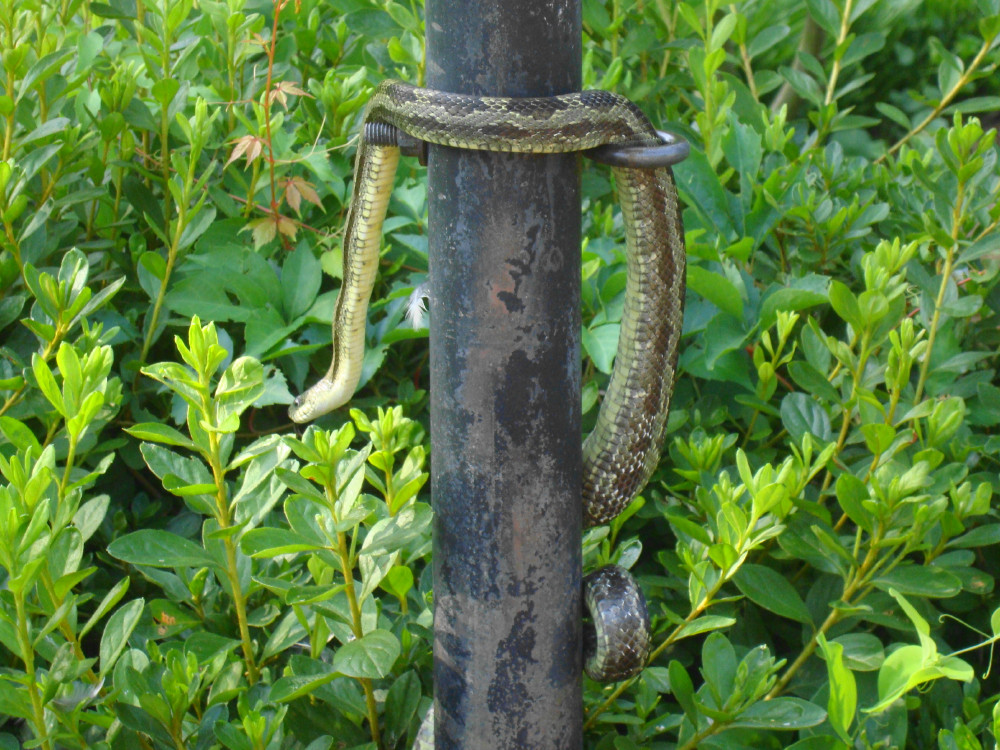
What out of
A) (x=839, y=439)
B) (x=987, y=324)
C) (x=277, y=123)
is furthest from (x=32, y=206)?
(x=987, y=324)

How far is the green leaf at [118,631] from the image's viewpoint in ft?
4.24

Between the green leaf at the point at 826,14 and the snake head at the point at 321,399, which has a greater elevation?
the green leaf at the point at 826,14

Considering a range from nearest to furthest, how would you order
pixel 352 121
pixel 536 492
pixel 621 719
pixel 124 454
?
pixel 536 492
pixel 621 719
pixel 124 454
pixel 352 121

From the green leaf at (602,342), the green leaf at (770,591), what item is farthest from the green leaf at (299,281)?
the green leaf at (770,591)

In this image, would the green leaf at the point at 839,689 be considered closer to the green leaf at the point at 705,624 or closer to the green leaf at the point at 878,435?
the green leaf at the point at 705,624

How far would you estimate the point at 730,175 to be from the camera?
2219mm

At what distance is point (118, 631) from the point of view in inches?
51.6

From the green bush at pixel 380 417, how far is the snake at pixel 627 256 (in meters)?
A: 0.12

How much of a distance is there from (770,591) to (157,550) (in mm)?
862

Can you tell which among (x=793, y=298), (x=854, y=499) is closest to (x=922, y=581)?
(x=854, y=499)

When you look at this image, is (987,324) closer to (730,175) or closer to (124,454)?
(730,175)

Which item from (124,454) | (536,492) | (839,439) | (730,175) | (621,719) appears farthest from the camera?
(730,175)

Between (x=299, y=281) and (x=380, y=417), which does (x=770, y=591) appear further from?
(x=299, y=281)

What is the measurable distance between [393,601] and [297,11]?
1341 millimetres
